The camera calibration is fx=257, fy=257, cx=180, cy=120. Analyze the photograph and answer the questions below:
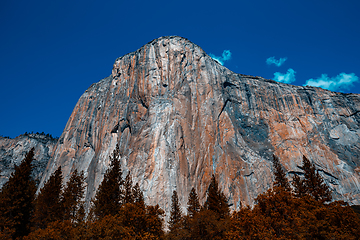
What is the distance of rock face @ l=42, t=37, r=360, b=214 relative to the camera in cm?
5698

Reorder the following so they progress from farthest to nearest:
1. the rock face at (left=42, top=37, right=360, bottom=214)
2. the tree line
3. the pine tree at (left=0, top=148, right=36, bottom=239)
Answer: the rock face at (left=42, top=37, right=360, bottom=214)
the pine tree at (left=0, top=148, right=36, bottom=239)
the tree line

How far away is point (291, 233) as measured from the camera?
19.1 meters

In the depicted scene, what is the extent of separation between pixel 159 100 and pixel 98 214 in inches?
1641

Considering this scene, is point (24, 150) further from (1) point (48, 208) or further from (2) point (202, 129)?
(1) point (48, 208)

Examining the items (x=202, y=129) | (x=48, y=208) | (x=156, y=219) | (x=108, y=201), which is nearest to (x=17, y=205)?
(x=48, y=208)

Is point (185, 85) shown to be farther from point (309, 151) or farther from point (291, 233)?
point (291, 233)

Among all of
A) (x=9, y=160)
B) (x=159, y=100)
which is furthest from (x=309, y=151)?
(x=9, y=160)

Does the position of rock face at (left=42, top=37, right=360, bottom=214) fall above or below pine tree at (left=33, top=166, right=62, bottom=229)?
above

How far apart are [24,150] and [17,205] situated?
294 ft

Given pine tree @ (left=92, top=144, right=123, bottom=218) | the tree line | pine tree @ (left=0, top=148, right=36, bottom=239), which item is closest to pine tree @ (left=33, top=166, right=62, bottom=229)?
the tree line

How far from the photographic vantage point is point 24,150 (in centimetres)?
10738

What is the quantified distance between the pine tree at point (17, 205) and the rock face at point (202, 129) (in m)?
25.1

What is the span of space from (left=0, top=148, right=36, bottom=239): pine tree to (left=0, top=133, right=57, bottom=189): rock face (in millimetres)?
73317

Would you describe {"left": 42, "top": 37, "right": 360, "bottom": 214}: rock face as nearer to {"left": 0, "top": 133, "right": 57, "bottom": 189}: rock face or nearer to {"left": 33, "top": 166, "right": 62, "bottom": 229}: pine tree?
{"left": 33, "top": 166, "right": 62, "bottom": 229}: pine tree
